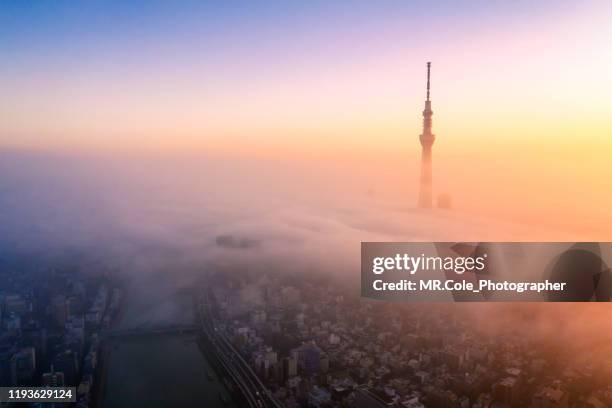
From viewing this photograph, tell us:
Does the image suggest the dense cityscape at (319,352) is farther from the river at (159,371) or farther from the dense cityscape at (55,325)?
the river at (159,371)

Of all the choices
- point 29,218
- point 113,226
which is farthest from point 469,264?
point 29,218

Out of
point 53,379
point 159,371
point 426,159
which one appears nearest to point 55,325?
point 53,379

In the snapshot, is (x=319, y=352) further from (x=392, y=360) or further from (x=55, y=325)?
(x=55, y=325)

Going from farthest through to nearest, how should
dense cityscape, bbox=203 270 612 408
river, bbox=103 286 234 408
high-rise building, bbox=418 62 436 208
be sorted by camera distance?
high-rise building, bbox=418 62 436 208
river, bbox=103 286 234 408
dense cityscape, bbox=203 270 612 408

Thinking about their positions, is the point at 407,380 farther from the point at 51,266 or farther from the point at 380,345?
the point at 51,266

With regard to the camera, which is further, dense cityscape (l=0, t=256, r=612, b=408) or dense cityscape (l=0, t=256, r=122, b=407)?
dense cityscape (l=0, t=256, r=122, b=407)

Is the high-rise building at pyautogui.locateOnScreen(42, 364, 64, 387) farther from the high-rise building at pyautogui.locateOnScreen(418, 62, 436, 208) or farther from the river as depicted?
the high-rise building at pyautogui.locateOnScreen(418, 62, 436, 208)

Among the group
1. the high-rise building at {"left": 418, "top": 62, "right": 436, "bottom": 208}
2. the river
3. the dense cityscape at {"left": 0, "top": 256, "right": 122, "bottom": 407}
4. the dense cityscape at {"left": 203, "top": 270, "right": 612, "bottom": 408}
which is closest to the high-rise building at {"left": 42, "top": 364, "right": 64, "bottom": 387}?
the dense cityscape at {"left": 0, "top": 256, "right": 122, "bottom": 407}

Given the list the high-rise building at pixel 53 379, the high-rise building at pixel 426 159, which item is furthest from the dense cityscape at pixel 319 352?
the high-rise building at pixel 426 159
